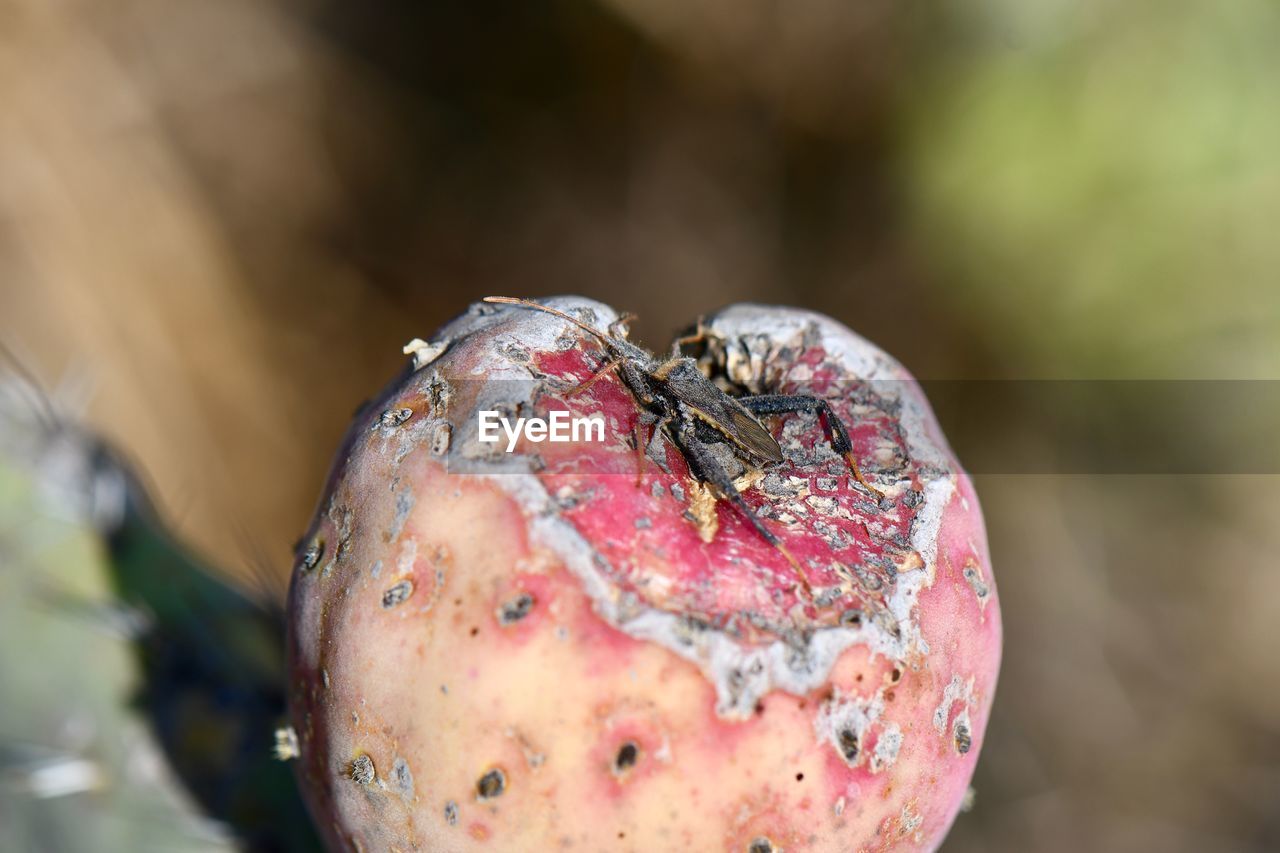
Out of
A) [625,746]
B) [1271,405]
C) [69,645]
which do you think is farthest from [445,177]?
[625,746]

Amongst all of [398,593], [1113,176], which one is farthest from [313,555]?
[1113,176]

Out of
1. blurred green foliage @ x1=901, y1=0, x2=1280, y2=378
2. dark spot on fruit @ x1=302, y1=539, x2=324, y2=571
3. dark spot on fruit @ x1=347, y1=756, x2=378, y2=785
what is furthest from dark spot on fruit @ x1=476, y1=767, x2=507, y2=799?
blurred green foliage @ x1=901, y1=0, x2=1280, y2=378

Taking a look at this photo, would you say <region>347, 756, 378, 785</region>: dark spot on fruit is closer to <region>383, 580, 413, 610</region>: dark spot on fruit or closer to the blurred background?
<region>383, 580, 413, 610</region>: dark spot on fruit

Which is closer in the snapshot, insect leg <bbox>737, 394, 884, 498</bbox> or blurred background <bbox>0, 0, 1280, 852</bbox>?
insect leg <bbox>737, 394, 884, 498</bbox>

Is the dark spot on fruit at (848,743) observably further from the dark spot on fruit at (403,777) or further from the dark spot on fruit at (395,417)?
the dark spot on fruit at (395,417)

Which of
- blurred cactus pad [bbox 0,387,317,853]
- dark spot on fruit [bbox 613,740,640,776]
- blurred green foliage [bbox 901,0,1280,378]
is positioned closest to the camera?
dark spot on fruit [bbox 613,740,640,776]

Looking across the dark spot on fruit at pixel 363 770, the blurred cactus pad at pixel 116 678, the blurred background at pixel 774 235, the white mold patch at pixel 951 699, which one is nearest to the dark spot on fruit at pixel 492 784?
the dark spot on fruit at pixel 363 770

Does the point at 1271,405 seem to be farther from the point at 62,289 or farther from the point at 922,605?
the point at 62,289
